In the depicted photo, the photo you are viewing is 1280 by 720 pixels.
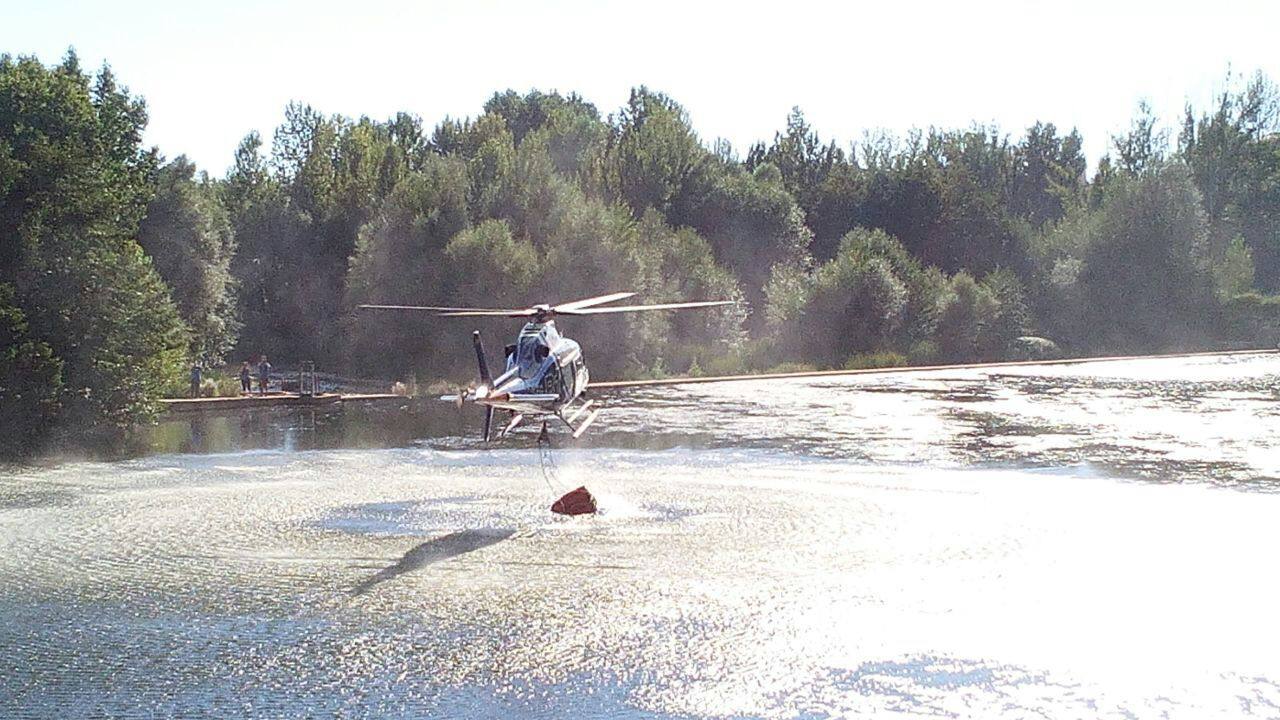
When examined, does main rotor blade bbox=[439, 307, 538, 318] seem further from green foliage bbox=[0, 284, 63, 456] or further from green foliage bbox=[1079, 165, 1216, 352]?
green foliage bbox=[1079, 165, 1216, 352]

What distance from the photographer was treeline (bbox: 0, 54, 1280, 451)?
119 feet

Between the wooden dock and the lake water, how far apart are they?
751cm

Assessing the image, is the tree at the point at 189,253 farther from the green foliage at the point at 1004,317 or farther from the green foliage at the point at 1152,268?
the green foliage at the point at 1152,268

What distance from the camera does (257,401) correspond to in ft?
143

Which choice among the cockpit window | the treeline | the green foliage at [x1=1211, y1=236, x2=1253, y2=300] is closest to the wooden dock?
the treeline

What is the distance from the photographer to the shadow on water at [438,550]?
19344mm

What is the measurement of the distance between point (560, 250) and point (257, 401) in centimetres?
1634

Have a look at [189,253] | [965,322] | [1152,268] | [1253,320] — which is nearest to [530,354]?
[189,253]

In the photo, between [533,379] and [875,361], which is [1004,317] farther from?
[533,379]

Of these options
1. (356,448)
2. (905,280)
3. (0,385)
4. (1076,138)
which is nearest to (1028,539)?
(356,448)

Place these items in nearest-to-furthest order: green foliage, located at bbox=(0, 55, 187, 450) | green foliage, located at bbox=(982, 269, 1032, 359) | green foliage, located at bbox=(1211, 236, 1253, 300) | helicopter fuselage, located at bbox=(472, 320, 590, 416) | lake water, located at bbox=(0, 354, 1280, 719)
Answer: lake water, located at bbox=(0, 354, 1280, 719)
helicopter fuselage, located at bbox=(472, 320, 590, 416)
green foliage, located at bbox=(0, 55, 187, 450)
green foliage, located at bbox=(982, 269, 1032, 359)
green foliage, located at bbox=(1211, 236, 1253, 300)

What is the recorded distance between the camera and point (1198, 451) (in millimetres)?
31984

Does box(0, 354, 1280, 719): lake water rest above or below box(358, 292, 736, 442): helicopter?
below

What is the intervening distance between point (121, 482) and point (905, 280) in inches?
1960
